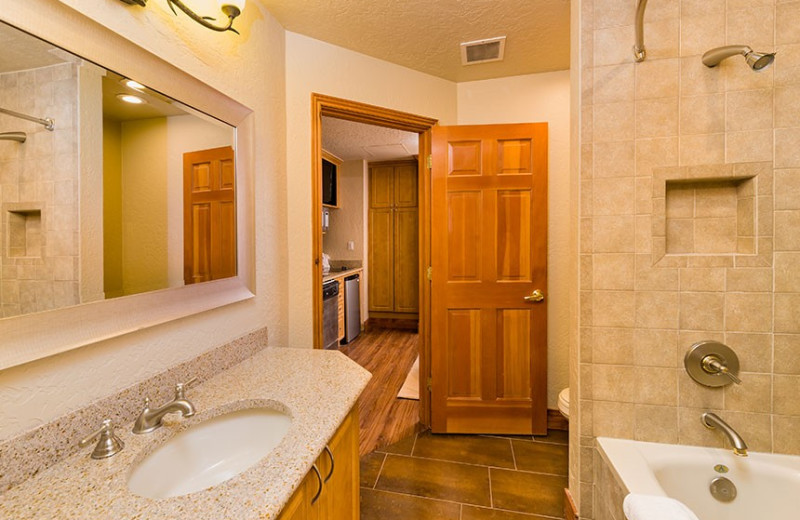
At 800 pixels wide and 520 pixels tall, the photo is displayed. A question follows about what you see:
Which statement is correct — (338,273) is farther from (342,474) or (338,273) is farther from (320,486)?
(320,486)

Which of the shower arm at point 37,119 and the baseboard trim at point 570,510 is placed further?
the baseboard trim at point 570,510

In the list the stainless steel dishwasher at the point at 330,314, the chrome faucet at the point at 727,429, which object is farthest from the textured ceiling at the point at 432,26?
the stainless steel dishwasher at the point at 330,314

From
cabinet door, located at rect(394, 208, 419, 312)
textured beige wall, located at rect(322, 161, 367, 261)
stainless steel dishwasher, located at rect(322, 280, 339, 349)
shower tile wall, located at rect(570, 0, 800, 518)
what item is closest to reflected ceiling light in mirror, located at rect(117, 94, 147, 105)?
shower tile wall, located at rect(570, 0, 800, 518)

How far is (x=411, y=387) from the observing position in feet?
9.43

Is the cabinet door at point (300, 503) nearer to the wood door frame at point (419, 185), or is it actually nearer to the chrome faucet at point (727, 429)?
the wood door frame at point (419, 185)

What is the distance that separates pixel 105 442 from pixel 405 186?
14.0ft

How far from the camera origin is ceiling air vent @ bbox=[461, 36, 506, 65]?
1.87 metres

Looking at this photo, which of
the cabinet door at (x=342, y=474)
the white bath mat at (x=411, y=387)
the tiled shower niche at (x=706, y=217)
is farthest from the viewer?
the white bath mat at (x=411, y=387)

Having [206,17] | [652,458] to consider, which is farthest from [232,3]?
[652,458]

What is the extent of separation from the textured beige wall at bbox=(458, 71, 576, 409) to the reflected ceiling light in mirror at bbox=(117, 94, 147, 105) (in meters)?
2.11

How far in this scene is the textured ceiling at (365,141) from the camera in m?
3.37

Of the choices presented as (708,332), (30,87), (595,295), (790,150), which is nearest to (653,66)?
(790,150)

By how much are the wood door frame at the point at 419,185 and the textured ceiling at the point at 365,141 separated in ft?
3.95

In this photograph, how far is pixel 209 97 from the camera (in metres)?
1.22
